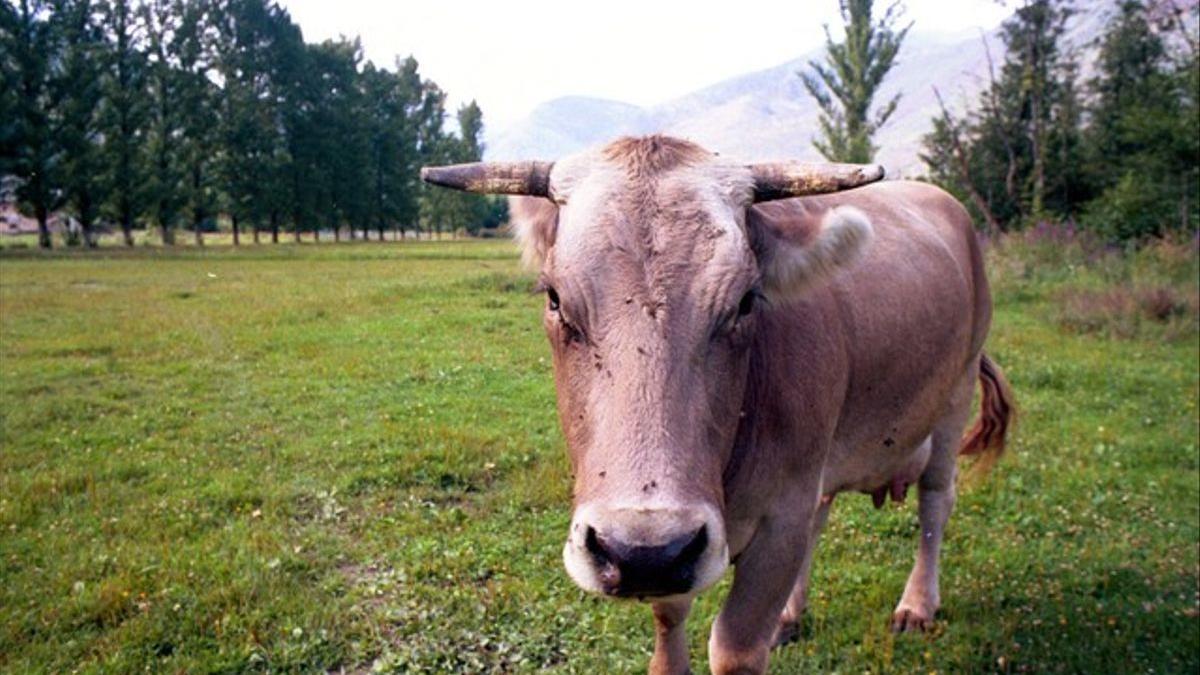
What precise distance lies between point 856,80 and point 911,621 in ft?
86.3

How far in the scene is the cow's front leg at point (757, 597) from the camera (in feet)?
10.3

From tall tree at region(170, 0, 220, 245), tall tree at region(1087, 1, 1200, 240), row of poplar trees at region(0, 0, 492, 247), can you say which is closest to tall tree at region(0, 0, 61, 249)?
row of poplar trees at region(0, 0, 492, 247)

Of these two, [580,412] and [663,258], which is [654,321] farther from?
[580,412]

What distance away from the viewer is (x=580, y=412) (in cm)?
255

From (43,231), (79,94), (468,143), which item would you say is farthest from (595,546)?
(468,143)

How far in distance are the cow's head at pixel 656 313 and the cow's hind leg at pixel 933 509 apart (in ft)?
8.85

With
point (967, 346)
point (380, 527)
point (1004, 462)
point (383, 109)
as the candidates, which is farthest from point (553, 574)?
point (383, 109)

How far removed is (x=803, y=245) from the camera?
9.81 feet

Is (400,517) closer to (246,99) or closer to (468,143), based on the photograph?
(468,143)

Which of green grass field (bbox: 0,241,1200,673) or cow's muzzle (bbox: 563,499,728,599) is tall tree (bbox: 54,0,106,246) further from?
cow's muzzle (bbox: 563,499,728,599)

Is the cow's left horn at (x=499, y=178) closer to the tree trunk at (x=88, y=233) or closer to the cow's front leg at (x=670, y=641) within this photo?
the cow's front leg at (x=670, y=641)

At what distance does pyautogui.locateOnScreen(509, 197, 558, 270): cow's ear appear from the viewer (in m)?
3.09

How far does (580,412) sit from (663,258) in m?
0.55

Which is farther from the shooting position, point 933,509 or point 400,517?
point 400,517
